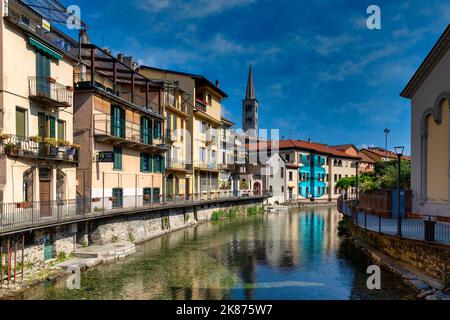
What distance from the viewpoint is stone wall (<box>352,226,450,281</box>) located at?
1491 cm

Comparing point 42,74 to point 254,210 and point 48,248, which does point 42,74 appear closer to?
point 48,248

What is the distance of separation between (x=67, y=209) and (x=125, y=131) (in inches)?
381

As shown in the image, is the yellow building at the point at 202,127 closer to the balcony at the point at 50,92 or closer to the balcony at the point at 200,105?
the balcony at the point at 200,105

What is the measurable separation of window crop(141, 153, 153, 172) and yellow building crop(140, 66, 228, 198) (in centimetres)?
787

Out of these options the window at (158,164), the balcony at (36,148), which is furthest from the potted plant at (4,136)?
the window at (158,164)

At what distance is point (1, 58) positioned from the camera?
17.3 metres

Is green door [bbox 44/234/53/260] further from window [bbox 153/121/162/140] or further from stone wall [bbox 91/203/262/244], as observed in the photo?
window [bbox 153/121/162/140]

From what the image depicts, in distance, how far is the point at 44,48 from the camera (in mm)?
19938

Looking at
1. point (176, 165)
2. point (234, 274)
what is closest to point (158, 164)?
point (176, 165)

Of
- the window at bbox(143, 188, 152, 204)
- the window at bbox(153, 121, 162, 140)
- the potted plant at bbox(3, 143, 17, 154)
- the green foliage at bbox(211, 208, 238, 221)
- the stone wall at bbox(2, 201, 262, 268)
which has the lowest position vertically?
the green foliage at bbox(211, 208, 238, 221)

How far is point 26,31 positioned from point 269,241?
21431 millimetres

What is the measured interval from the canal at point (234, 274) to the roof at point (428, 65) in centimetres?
1251

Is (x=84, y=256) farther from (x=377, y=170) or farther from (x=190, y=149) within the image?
(x=377, y=170)

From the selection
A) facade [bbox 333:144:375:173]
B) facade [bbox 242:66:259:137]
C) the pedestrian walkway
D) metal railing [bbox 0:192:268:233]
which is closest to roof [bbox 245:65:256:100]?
facade [bbox 242:66:259:137]
